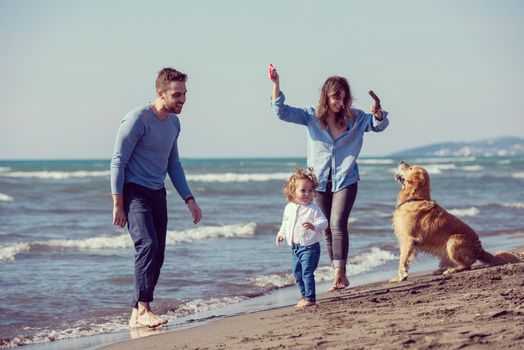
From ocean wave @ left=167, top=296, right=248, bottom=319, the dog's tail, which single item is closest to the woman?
ocean wave @ left=167, top=296, right=248, bottom=319

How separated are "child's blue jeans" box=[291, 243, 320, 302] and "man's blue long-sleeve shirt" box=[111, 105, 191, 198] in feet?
3.72

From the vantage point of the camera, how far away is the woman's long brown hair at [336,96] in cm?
643

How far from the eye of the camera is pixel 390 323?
4363 millimetres

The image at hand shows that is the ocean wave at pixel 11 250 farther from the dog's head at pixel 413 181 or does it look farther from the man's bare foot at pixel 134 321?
the dog's head at pixel 413 181

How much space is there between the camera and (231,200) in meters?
22.4

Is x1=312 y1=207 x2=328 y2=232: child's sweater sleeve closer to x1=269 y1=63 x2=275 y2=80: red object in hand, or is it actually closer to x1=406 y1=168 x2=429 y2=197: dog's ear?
x1=269 y1=63 x2=275 y2=80: red object in hand

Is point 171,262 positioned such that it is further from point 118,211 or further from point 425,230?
point 118,211

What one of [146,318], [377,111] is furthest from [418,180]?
[146,318]

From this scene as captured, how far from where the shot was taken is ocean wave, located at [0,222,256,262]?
34.4ft

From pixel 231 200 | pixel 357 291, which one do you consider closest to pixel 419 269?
pixel 357 291

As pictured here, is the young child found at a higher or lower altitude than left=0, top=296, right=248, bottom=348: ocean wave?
higher

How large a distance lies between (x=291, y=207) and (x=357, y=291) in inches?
48.9

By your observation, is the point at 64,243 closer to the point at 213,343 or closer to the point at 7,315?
the point at 7,315

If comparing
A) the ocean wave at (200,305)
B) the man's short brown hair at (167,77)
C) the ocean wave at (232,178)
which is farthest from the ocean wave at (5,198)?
the man's short brown hair at (167,77)
